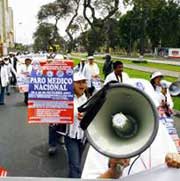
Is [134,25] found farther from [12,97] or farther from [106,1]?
[12,97]

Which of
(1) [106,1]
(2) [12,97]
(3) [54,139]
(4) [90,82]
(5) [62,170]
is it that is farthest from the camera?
(1) [106,1]

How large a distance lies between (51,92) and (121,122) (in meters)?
5.75

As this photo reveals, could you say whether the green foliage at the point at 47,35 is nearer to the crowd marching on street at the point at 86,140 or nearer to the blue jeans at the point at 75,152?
the crowd marching on street at the point at 86,140

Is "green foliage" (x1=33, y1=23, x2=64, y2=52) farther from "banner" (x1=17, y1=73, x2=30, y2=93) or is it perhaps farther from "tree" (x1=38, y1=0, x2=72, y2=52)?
"banner" (x1=17, y1=73, x2=30, y2=93)

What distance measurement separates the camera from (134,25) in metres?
104

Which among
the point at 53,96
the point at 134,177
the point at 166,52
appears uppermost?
the point at 134,177

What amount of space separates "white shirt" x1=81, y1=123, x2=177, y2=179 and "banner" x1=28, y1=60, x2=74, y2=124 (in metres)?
4.16

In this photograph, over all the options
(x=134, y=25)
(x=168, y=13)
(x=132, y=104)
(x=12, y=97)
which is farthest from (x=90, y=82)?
(x=134, y=25)

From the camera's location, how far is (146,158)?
2684mm

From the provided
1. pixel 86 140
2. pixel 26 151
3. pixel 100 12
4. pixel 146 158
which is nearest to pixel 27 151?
pixel 26 151

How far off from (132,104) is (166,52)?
9881 cm

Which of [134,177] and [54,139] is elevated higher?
[134,177]

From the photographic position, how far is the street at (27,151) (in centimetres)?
780

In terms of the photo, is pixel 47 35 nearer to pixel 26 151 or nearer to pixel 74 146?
pixel 26 151
